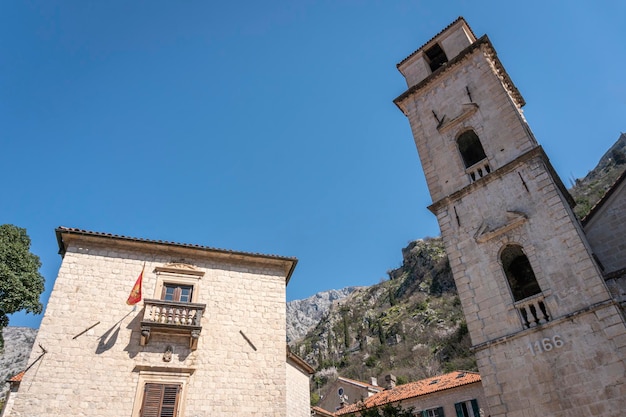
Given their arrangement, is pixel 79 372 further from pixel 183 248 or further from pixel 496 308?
pixel 496 308

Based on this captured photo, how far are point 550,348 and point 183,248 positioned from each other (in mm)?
11863

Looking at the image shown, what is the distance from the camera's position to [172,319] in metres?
12.8

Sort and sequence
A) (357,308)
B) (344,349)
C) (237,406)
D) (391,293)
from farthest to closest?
1. (357,308)
2. (391,293)
3. (344,349)
4. (237,406)

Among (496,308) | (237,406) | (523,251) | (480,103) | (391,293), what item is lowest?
(237,406)

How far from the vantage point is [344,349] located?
76438 mm

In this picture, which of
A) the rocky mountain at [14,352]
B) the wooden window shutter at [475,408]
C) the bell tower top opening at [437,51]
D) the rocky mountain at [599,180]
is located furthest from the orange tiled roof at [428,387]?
the rocky mountain at [14,352]

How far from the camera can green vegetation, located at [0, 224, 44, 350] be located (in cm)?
2308

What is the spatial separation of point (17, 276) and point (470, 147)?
83.5ft

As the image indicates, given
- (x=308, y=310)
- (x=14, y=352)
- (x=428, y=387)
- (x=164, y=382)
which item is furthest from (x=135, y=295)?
(x=308, y=310)

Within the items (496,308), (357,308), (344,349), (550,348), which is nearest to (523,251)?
(496,308)

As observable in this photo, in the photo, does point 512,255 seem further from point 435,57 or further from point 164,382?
point 435,57

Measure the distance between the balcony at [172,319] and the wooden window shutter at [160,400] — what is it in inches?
50.1

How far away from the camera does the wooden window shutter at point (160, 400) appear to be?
38.1 feet

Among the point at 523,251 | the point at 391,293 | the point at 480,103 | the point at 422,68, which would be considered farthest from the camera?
the point at 391,293
